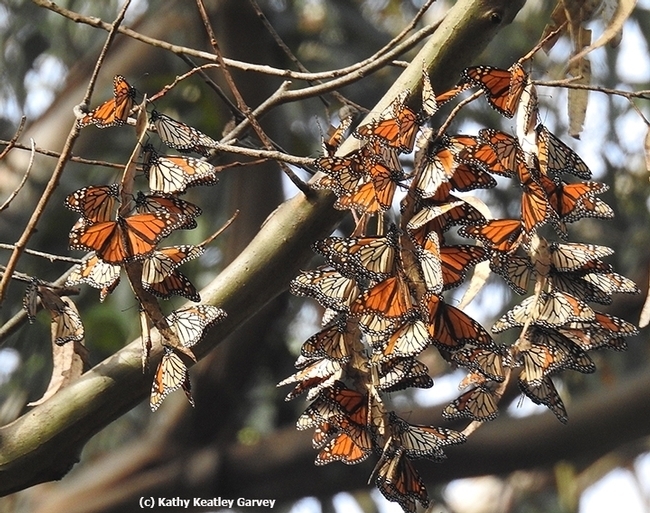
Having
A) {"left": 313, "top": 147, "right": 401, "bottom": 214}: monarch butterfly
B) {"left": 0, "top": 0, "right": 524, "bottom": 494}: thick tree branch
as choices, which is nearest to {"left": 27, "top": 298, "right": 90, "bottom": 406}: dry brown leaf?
{"left": 0, "top": 0, "right": 524, "bottom": 494}: thick tree branch

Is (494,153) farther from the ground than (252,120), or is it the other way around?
(252,120)

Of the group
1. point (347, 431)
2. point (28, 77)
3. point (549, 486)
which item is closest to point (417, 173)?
point (347, 431)

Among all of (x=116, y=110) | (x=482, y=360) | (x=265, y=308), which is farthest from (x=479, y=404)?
(x=265, y=308)

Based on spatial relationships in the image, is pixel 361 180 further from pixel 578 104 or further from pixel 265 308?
pixel 265 308

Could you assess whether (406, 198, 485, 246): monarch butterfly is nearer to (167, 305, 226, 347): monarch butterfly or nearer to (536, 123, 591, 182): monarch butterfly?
(536, 123, 591, 182): monarch butterfly

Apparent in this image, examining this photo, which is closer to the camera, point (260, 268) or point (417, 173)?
point (417, 173)

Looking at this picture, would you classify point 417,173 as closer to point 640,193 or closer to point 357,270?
point 357,270
